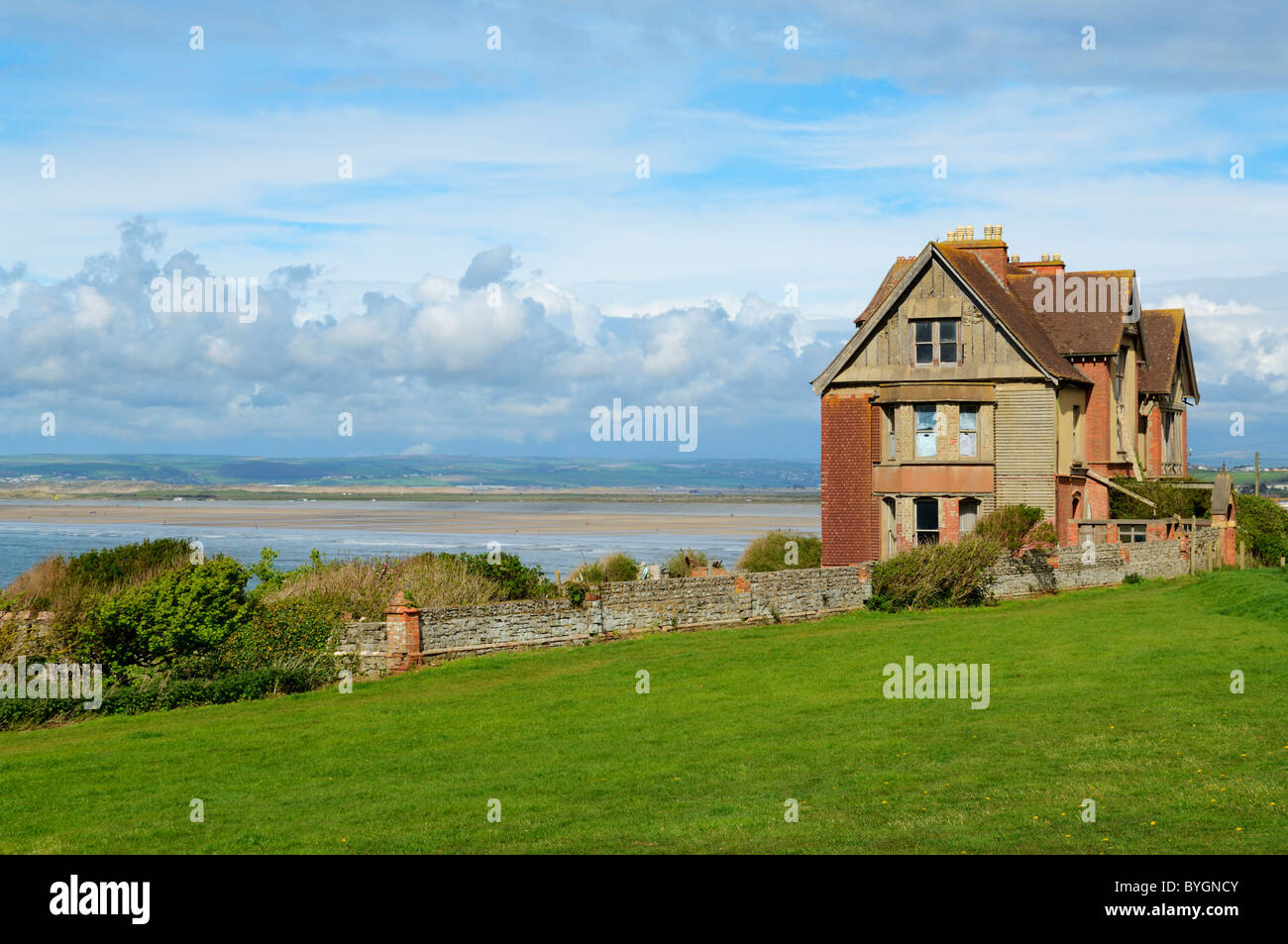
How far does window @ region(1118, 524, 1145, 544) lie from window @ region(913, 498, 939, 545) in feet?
22.7

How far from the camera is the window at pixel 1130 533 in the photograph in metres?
43.2

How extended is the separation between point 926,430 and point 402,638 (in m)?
21.1

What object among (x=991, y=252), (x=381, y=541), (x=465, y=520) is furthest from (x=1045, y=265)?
(x=465, y=520)

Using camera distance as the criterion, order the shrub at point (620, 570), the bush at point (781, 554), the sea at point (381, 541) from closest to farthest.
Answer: the shrub at point (620, 570), the bush at point (781, 554), the sea at point (381, 541)

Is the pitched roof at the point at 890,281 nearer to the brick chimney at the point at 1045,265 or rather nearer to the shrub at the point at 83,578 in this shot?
the brick chimney at the point at 1045,265

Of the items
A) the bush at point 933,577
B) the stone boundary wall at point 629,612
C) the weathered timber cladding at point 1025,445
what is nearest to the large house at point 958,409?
the weathered timber cladding at point 1025,445

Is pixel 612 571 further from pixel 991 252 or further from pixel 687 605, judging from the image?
pixel 991 252

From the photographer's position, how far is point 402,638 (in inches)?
1025

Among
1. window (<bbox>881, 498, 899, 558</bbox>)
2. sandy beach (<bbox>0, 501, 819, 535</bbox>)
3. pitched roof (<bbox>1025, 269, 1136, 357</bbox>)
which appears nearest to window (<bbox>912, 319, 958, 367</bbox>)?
window (<bbox>881, 498, 899, 558</bbox>)

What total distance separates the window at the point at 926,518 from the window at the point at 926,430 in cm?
152

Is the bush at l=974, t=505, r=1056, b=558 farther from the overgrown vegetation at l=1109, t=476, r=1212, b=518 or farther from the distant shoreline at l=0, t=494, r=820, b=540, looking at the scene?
the distant shoreline at l=0, t=494, r=820, b=540
